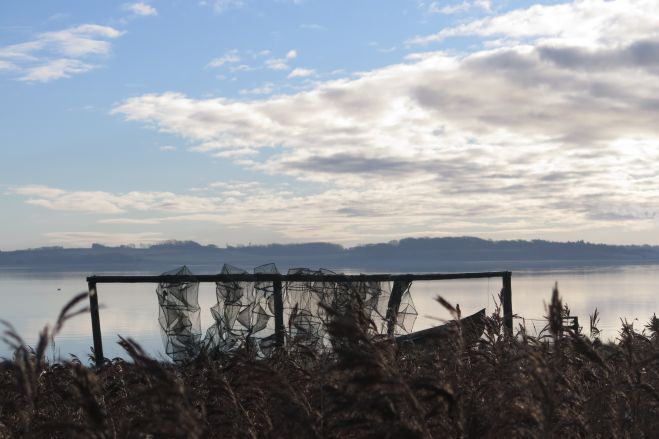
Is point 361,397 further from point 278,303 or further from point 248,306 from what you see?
point 248,306

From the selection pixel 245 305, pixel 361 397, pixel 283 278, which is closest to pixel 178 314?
pixel 245 305

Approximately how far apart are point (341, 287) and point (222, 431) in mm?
8491

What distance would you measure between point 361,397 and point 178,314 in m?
12.1

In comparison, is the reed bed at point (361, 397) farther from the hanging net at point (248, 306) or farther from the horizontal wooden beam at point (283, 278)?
the hanging net at point (248, 306)

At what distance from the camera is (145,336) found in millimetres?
42656

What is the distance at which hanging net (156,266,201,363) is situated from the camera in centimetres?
1552

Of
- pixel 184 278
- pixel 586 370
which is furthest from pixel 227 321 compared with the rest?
pixel 586 370

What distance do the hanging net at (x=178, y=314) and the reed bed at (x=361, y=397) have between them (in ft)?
25.8

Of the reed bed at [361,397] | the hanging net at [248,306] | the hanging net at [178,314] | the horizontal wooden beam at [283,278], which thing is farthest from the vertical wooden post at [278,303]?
the reed bed at [361,397]

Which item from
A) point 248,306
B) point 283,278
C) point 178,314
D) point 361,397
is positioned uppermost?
point 283,278

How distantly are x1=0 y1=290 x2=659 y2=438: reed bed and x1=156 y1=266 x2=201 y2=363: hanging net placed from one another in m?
7.86

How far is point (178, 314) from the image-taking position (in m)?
15.7

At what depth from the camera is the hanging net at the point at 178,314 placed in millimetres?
15516

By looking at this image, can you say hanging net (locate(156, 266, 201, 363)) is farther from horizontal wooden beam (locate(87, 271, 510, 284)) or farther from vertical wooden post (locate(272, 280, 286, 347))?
vertical wooden post (locate(272, 280, 286, 347))
